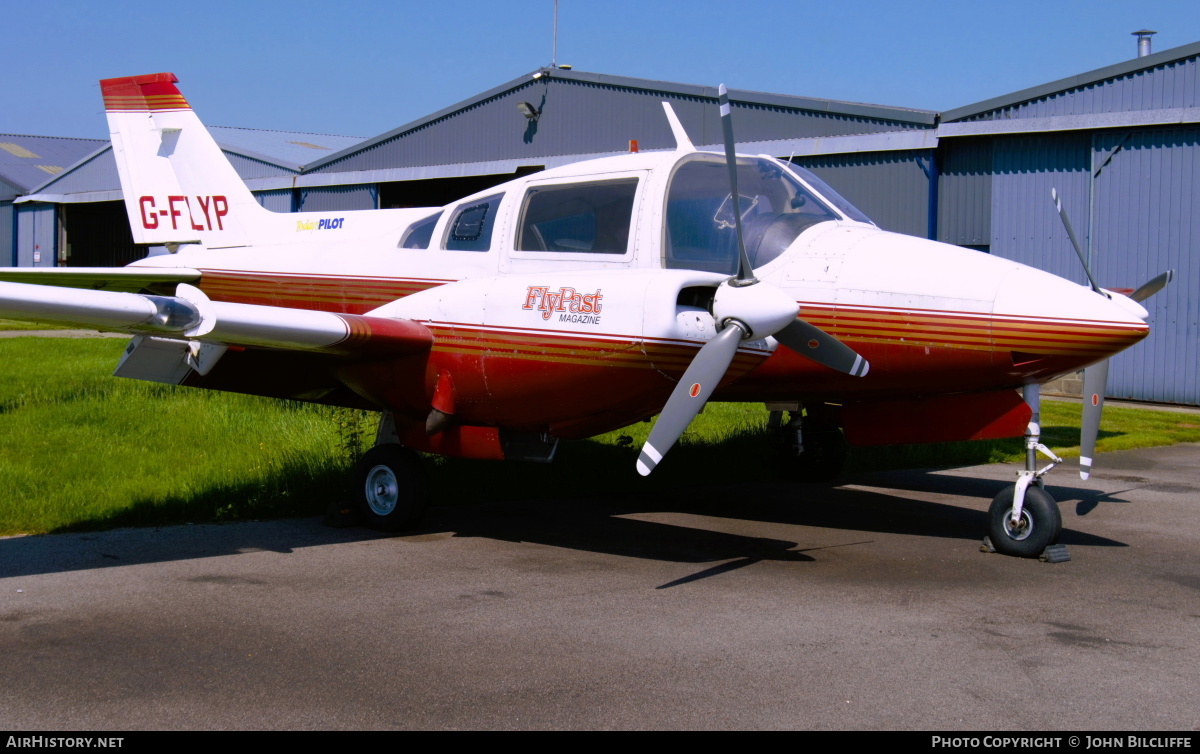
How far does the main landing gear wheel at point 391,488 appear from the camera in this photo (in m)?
7.83

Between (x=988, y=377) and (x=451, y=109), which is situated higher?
(x=451, y=109)

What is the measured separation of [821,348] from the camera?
22.3 feet

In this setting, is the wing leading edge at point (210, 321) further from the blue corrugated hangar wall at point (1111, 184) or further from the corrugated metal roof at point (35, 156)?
the corrugated metal roof at point (35, 156)

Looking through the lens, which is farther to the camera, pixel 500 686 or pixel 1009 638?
pixel 1009 638

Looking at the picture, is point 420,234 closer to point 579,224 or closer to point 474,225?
point 474,225

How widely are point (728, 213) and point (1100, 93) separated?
1358 centimetres

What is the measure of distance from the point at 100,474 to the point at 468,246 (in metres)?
4.18

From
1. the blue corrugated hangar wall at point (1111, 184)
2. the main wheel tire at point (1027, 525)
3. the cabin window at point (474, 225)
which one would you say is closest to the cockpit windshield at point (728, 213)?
the cabin window at point (474, 225)

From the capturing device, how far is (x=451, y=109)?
26.6 m

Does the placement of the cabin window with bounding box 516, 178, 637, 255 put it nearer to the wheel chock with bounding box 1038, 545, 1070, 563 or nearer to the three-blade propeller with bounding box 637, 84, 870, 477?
the three-blade propeller with bounding box 637, 84, 870, 477

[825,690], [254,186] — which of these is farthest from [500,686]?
[254,186]

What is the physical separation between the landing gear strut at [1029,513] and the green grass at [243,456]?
3.59 metres

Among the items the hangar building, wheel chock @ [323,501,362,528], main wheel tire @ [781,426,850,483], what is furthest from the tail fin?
the hangar building

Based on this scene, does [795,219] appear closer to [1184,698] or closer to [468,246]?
[468,246]
